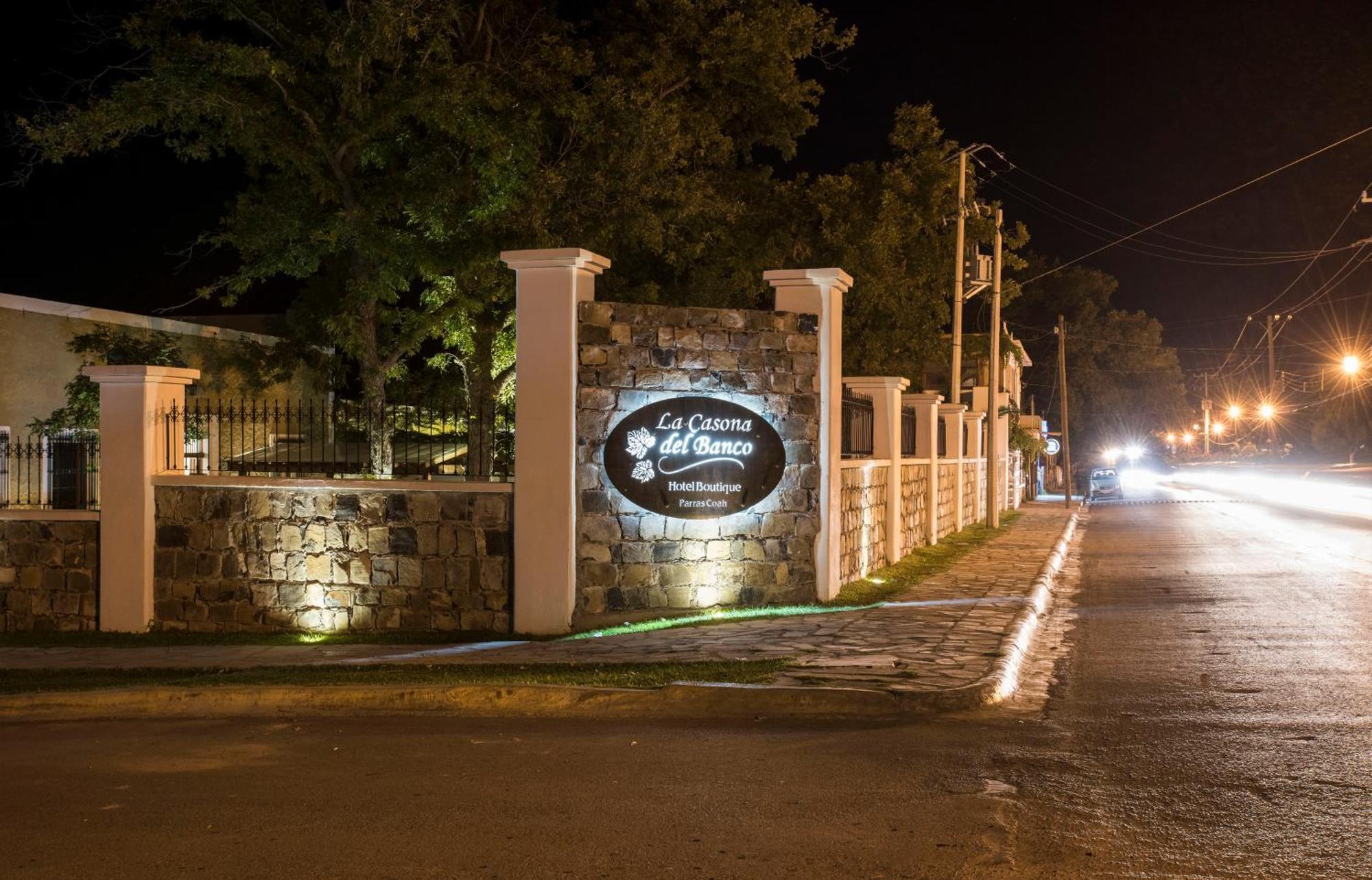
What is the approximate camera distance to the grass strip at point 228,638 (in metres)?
12.3

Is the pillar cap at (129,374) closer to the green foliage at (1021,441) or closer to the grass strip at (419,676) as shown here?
the grass strip at (419,676)

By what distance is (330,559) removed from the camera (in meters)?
12.9

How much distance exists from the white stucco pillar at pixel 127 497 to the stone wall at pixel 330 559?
0.54 ft

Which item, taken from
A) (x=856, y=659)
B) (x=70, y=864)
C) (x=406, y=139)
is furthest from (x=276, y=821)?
(x=406, y=139)

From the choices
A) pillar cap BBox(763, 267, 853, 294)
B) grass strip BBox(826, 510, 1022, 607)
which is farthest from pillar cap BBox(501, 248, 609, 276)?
grass strip BBox(826, 510, 1022, 607)

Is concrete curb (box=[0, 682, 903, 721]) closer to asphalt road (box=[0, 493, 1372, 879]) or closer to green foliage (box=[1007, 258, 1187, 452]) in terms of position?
asphalt road (box=[0, 493, 1372, 879])

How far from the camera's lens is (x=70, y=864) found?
551 centimetres

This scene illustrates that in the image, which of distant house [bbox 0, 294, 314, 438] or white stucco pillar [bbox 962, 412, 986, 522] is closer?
distant house [bbox 0, 294, 314, 438]

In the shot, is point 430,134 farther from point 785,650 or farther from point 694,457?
point 785,650

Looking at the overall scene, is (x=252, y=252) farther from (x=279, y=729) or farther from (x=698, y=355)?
(x=279, y=729)

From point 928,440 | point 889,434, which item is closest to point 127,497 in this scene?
point 889,434

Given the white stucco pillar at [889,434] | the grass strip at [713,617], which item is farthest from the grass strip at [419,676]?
the white stucco pillar at [889,434]

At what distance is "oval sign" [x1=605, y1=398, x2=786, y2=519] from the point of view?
12719 millimetres

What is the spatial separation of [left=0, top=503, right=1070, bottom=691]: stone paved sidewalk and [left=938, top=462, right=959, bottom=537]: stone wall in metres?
10.5
